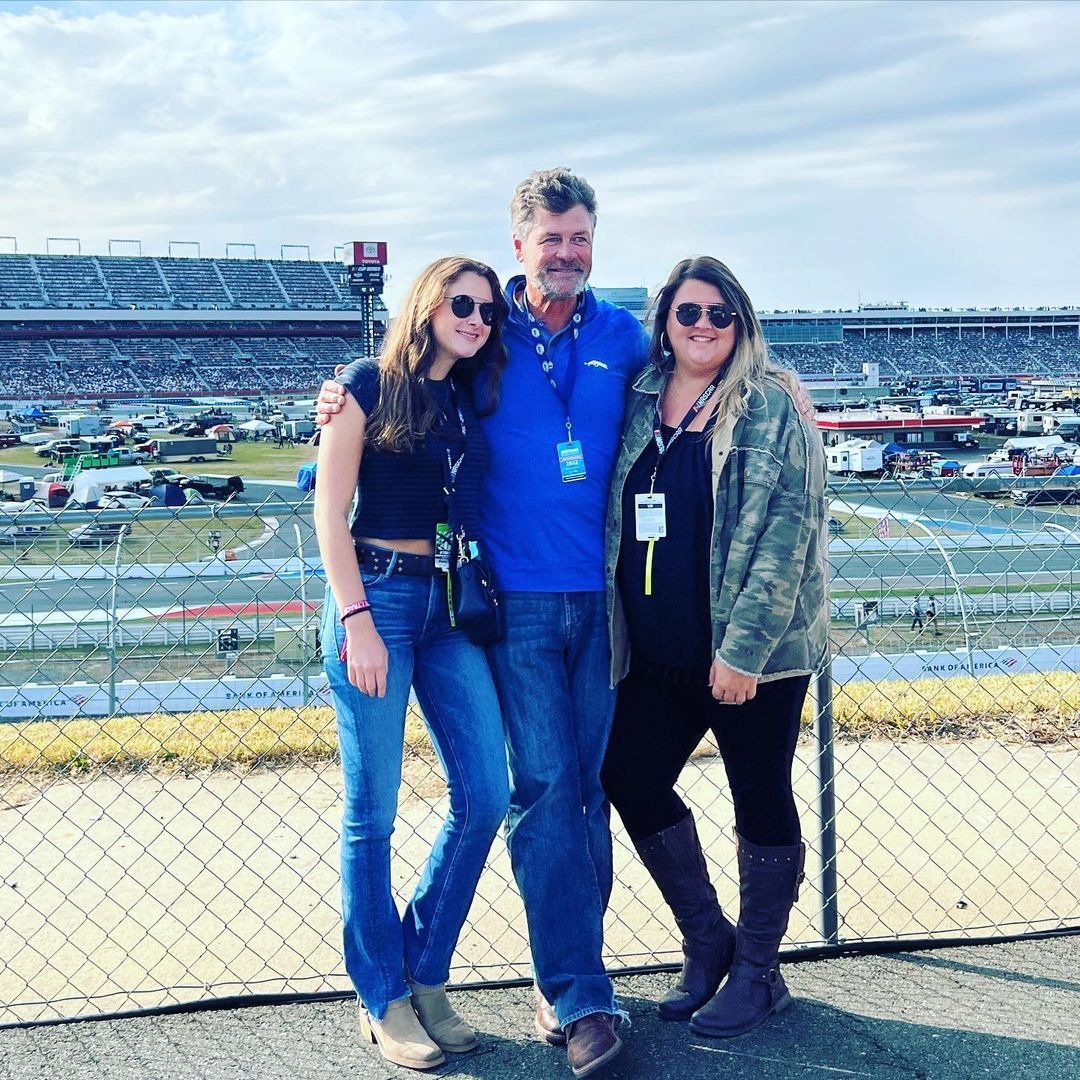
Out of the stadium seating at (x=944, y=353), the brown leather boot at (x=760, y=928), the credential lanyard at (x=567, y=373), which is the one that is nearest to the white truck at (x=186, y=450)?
the credential lanyard at (x=567, y=373)

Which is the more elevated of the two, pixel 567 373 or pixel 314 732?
pixel 567 373

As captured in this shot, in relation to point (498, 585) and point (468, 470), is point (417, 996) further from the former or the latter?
point (468, 470)

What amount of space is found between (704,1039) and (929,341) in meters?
90.2

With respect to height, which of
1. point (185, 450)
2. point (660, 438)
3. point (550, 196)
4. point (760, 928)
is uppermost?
point (550, 196)

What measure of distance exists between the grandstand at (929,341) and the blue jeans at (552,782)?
78788 millimetres

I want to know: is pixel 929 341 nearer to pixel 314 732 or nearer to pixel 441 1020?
pixel 314 732

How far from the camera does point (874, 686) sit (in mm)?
5219

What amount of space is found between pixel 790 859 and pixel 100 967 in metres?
1.76

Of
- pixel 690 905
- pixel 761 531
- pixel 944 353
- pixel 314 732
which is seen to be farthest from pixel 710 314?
pixel 944 353

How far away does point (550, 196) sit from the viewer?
2441 millimetres

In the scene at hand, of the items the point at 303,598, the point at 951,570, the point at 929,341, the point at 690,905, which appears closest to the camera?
the point at 690,905

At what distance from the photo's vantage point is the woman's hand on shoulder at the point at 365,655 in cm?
227

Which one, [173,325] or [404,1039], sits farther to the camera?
[173,325]

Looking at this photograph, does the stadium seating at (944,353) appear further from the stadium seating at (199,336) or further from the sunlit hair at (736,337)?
the sunlit hair at (736,337)
